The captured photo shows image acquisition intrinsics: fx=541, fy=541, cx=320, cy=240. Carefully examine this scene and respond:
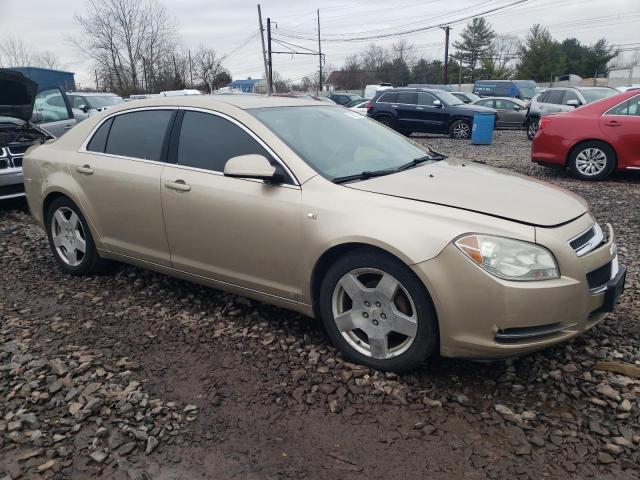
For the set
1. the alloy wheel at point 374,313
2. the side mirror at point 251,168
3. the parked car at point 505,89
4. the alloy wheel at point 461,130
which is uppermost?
the side mirror at point 251,168

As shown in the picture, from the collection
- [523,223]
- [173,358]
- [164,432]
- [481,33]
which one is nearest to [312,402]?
[164,432]

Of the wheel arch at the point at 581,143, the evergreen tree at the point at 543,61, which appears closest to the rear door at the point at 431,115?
the wheel arch at the point at 581,143

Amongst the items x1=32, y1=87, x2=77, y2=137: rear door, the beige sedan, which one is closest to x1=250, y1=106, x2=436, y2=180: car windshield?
the beige sedan

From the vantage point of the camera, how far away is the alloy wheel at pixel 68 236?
15.0 feet

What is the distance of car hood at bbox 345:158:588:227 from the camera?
2.82 m

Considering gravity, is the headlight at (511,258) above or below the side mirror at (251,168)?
below

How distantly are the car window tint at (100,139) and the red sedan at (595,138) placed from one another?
6961 millimetres

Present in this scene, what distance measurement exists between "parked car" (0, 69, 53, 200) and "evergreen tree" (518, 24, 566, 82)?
59.6 metres

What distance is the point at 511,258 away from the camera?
8.64ft

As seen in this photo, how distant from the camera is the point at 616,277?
300 cm

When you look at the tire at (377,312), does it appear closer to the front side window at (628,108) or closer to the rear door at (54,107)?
the front side window at (628,108)

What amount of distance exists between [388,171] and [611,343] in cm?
173

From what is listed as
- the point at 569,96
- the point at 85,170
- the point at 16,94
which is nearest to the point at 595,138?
the point at 85,170

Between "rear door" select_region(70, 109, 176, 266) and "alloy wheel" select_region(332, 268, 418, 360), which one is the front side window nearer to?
"alloy wheel" select_region(332, 268, 418, 360)
